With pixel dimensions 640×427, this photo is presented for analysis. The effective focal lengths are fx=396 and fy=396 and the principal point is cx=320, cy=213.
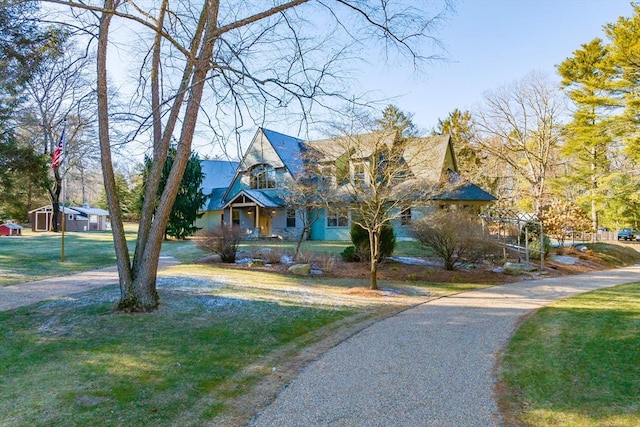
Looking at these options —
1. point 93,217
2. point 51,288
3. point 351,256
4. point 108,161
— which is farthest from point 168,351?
point 93,217

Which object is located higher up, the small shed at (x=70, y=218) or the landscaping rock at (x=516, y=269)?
the small shed at (x=70, y=218)

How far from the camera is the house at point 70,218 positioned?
40.2 m

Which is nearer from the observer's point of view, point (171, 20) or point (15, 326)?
point (15, 326)

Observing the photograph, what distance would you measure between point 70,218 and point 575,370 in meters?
46.8

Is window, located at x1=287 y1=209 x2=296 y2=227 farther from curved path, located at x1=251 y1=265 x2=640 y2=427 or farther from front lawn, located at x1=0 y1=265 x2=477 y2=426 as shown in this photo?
curved path, located at x1=251 y1=265 x2=640 y2=427

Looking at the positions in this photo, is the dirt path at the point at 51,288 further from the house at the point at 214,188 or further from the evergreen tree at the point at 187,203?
the house at the point at 214,188

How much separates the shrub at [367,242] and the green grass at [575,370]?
7.66 m

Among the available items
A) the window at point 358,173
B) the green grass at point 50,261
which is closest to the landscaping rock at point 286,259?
the green grass at point 50,261

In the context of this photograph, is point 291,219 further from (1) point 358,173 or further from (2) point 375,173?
(2) point 375,173

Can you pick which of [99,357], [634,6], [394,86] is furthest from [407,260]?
[634,6]

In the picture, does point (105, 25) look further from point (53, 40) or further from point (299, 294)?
point (299, 294)

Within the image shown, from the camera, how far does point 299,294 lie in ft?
32.3

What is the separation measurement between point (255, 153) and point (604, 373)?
25635 millimetres

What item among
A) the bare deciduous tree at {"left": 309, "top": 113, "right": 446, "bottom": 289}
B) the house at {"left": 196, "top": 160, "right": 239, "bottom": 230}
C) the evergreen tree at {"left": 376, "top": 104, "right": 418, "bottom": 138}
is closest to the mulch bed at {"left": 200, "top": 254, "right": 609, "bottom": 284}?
the bare deciduous tree at {"left": 309, "top": 113, "right": 446, "bottom": 289}
